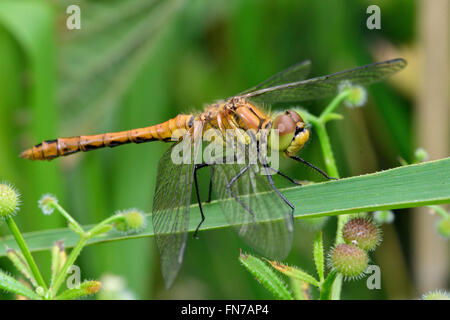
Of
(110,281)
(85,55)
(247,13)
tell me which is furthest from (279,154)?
(85,55)

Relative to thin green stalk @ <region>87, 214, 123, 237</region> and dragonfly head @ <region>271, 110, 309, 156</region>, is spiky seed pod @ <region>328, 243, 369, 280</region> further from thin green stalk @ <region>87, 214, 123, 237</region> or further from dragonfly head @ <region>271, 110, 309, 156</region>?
dragonfly head @ <region>271, 110, 309, 156</region>

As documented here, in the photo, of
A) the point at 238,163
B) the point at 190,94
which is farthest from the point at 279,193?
the point at 190,94

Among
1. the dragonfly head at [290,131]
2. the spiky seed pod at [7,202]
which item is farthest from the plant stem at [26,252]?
the dragonfly head at [290,131]

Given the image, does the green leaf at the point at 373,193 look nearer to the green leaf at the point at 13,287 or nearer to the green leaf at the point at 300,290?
the green leaf at the point at 300,290

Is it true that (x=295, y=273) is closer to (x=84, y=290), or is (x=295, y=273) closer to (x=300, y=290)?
(x=300, y=290)

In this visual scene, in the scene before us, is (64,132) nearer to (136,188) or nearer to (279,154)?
(136,188)

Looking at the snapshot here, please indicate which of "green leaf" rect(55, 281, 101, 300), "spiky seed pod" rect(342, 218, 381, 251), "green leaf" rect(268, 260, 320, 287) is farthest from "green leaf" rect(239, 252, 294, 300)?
"green leaf" rect(55, 281, 101, 300)
